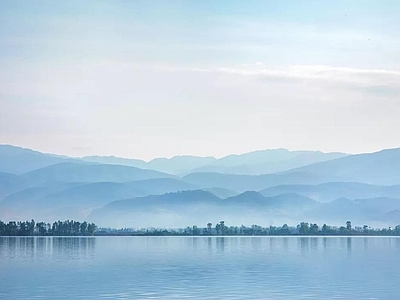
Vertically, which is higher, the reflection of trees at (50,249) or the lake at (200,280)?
the reflection of trees at (50,249)

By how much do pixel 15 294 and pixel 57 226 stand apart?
137002mm

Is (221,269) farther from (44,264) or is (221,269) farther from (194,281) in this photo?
(44,264)

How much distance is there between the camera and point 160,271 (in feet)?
147

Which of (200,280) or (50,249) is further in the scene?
(50,249)

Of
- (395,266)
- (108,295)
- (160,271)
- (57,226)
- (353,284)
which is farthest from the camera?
(57,226)

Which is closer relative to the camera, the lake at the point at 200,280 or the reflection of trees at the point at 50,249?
the lake at the point at 200,280

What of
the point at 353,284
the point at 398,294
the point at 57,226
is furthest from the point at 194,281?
the point at 57,226

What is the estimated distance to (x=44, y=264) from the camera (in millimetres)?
51125

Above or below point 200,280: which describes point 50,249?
above

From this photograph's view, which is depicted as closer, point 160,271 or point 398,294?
point 398,294

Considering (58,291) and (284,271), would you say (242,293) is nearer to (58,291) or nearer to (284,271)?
(58,291)

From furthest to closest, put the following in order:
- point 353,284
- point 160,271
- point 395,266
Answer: point 395,266 < point 160,271 < point 353,284

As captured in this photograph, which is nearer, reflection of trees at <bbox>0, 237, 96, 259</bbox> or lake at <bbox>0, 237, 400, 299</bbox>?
lake at <bbox>0, 237, 400, 299</bbox>

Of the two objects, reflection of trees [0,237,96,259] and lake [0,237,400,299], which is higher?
reflection of trees [0,237,96,259]
